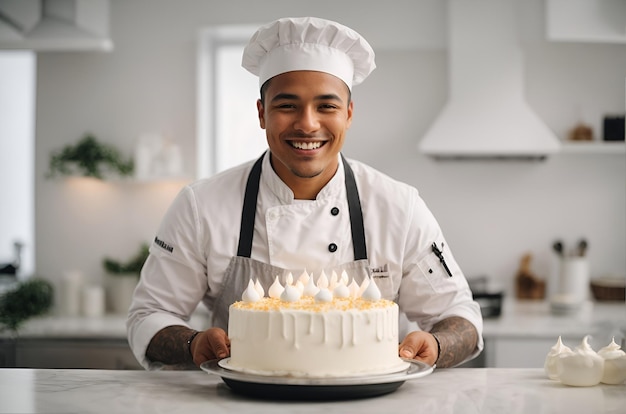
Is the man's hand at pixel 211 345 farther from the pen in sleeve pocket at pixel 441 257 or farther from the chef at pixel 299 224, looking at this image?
the pen in sleeve pocket at pixel 441 257

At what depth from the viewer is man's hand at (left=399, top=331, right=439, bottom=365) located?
168 centimetres

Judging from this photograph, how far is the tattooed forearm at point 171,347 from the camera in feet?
6.09

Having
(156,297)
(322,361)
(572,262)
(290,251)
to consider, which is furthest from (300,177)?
(572,262)

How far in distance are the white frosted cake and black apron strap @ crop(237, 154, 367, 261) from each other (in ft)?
1.85

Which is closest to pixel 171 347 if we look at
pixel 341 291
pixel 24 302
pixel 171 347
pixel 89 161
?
pixel 171 347

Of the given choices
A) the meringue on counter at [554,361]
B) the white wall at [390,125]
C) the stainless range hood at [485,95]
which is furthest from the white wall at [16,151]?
the meringue on counter at [554,361]

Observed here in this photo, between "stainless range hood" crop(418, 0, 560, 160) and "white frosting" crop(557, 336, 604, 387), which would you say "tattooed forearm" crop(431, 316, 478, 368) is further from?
"stainless range hood" crop(418, 0, 560, 160)

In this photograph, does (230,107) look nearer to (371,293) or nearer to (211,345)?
(211,345)

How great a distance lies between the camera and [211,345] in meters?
1.70

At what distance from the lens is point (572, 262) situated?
4168 mm

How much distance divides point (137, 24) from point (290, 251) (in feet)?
9.46

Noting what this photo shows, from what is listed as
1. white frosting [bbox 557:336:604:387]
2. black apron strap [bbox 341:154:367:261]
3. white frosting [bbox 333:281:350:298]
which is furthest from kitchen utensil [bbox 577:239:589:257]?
white frosting [bbox 333:281:350:298]

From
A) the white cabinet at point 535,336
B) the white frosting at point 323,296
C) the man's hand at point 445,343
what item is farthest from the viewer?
the white cabinet at point 535,336

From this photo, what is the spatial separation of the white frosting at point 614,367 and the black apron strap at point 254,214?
71cm
